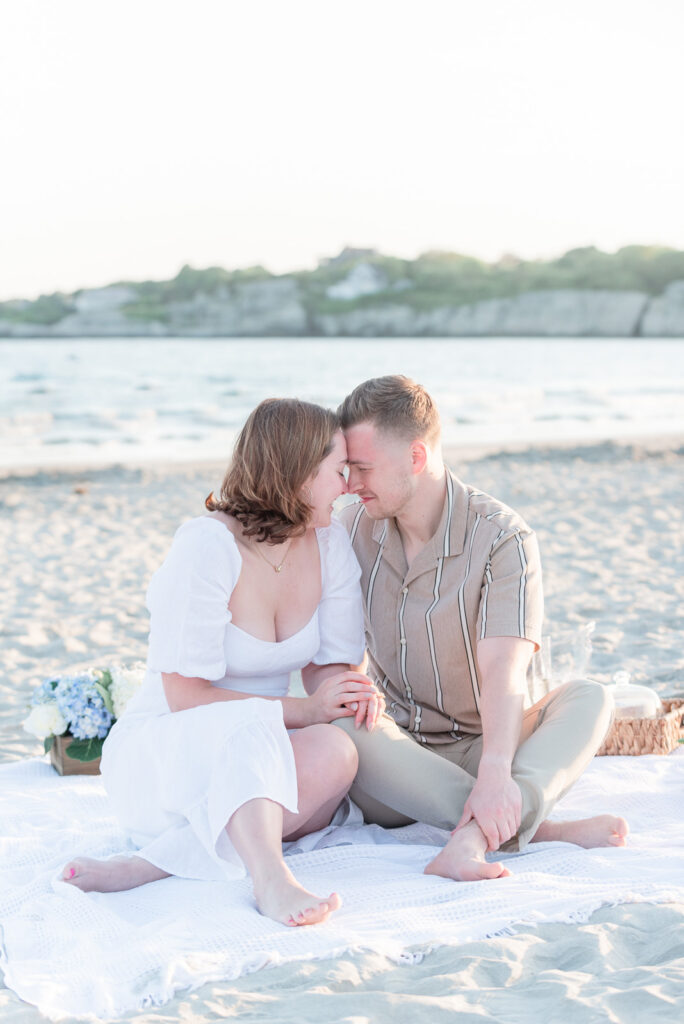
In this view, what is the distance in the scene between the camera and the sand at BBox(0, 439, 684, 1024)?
1.95 meters

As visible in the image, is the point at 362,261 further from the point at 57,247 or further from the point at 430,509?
the point at 430,509

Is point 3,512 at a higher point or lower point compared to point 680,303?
lower

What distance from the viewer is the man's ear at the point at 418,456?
2840mm

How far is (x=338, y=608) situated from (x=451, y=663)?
0.33 meters

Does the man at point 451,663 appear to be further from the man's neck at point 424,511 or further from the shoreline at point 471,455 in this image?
the shoreline at point 471,455

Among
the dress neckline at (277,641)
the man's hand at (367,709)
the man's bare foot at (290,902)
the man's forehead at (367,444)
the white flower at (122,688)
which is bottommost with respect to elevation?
the man's bare foot at (290,902)

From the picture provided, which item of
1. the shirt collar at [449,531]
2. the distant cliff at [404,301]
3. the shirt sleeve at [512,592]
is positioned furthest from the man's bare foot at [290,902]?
the distant cliff at [404,301]

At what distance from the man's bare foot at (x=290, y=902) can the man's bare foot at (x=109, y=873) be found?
0.37 metres

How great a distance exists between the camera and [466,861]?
250 cm

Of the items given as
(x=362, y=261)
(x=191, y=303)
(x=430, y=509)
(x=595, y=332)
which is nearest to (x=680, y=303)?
(x=595, y=332)

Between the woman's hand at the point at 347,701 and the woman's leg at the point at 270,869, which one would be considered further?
the woman's hand at the point at 347,701

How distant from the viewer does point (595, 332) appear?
2105 inches

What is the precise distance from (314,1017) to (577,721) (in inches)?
45.3

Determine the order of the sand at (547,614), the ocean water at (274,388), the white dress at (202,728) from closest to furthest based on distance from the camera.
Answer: the sand at (547,614) < the white dress at (202,728) < the ocean water at (274,388)
